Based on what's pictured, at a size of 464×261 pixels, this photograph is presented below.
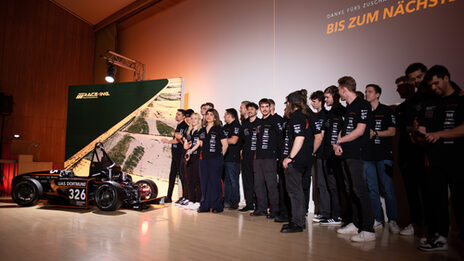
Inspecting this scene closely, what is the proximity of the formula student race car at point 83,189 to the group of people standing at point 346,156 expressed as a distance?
0.91 m

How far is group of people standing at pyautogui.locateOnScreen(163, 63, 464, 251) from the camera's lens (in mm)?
2896

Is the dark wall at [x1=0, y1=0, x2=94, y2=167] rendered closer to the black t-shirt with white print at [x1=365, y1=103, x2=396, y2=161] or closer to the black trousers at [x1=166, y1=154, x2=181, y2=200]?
the black trousers at [x1=166, y1=154, x2=181, y2=200]

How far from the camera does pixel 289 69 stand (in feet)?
18.4

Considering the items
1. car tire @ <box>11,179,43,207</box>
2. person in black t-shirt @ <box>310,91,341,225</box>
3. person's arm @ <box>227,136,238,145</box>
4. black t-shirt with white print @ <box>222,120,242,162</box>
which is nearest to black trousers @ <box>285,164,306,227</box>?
person in black t-shirt @ <box>310,91,341,225</box>

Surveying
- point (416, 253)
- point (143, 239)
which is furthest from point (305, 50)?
point (143, 239)

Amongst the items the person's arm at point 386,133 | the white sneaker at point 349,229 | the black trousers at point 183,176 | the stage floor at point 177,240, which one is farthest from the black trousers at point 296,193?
the black trousers at point 183,176

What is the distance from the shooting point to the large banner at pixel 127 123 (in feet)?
20.4

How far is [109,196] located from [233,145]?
6.62 ft

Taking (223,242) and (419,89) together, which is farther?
(419,89)

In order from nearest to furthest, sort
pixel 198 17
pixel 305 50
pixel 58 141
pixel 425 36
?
pixel 425 36 < pixel 305 50 < pixel 198 17 < pixel 58 141

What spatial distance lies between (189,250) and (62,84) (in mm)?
8194

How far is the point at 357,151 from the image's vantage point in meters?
3.16

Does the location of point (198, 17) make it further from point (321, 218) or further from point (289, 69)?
point (321, 218)

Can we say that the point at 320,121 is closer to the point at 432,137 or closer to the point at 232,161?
the point at 432,137
